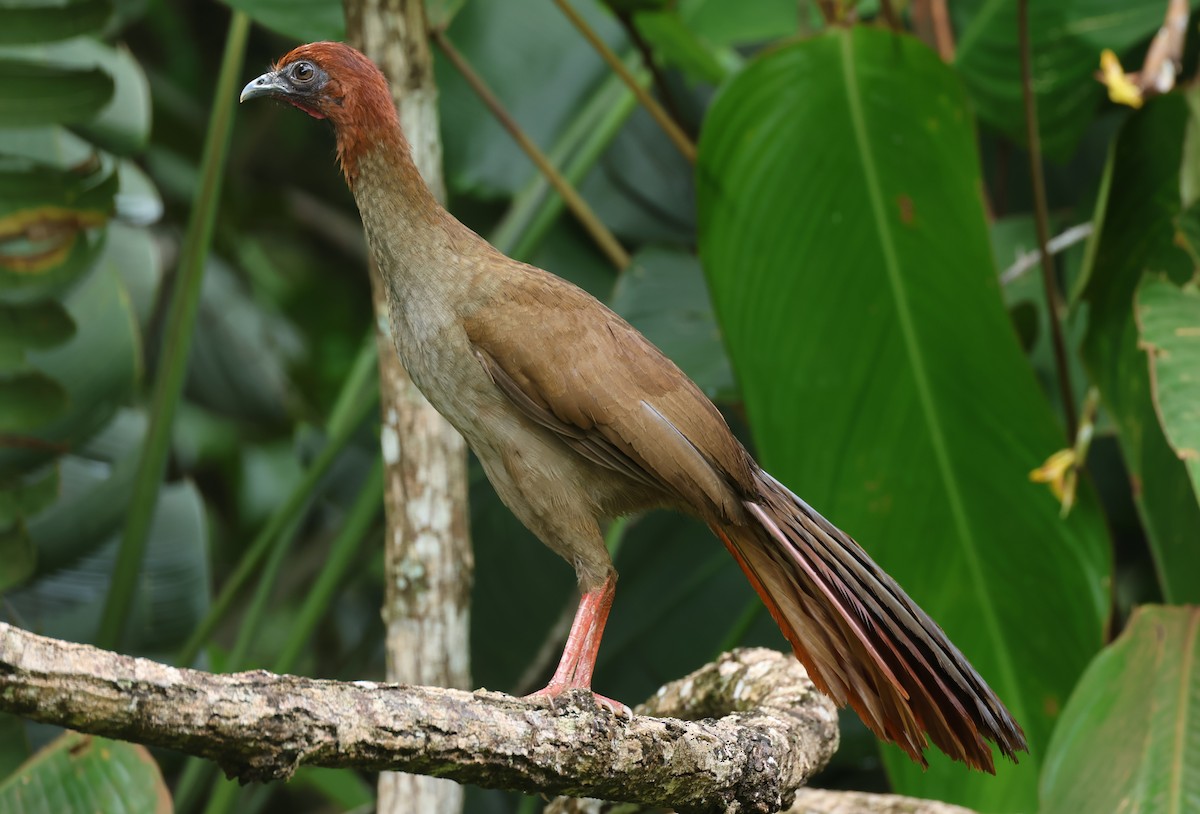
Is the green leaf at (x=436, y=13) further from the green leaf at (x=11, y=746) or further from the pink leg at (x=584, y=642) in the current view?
the green leaf at (x=11, y=746)

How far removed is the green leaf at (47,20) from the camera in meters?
2.73

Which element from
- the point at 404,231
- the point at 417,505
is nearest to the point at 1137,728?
the point at 417,505

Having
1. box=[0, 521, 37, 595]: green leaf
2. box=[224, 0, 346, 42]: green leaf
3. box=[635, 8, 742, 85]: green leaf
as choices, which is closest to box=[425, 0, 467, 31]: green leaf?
box=[224, 0, 346, 42]: green leaf

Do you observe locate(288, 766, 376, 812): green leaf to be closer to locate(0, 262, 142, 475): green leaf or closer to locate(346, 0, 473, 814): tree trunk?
locate(0, 262, 142, 475): green leaf

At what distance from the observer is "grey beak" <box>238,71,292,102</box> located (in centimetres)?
200

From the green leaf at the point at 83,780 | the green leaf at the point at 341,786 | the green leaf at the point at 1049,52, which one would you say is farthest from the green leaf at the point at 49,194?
the green leaf at the point at 1049,52

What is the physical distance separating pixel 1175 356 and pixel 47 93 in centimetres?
243

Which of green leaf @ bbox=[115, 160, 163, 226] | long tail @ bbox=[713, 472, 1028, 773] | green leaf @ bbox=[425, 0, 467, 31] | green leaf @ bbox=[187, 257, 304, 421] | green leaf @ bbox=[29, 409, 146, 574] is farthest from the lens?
green leaf @ bbox=[187, 257, 304, 421]

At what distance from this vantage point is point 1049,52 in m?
3.60

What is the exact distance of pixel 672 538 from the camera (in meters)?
3.98

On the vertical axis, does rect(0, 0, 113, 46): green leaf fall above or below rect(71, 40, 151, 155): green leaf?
above

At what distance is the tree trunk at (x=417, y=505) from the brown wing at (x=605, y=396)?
2.14 feet

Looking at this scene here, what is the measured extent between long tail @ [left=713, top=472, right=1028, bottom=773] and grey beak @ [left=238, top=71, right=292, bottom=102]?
3.23 feet

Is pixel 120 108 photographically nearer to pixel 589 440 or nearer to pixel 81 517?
pixel 81 517
